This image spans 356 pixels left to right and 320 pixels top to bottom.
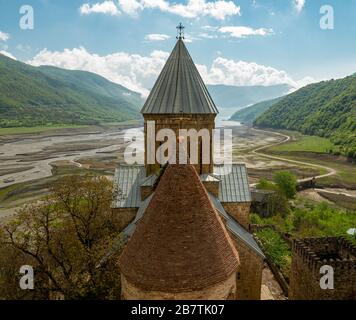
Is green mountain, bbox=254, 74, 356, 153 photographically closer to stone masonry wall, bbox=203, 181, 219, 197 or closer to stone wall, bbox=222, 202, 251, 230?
stone wall, bbox=222, 202, 251, 230

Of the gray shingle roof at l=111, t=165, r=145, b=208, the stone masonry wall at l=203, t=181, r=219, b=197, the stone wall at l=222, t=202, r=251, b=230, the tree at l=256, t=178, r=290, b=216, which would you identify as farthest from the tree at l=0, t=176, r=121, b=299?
the tree at l=256, t=178, r=290, b=216

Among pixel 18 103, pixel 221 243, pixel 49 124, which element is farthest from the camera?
pixel 18 103

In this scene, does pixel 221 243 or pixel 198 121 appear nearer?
pixel 221 243

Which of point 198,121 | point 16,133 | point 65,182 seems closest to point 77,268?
point 65,182

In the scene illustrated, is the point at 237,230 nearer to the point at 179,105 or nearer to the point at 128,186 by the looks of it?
the point at 128,186

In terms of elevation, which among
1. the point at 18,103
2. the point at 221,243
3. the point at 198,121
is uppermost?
the point at 18,103

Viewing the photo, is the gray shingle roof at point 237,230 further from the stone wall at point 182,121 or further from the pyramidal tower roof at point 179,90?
the pyramidal tower roof at point 179,90

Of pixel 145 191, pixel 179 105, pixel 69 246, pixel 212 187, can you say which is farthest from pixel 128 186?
pixel 179 105
